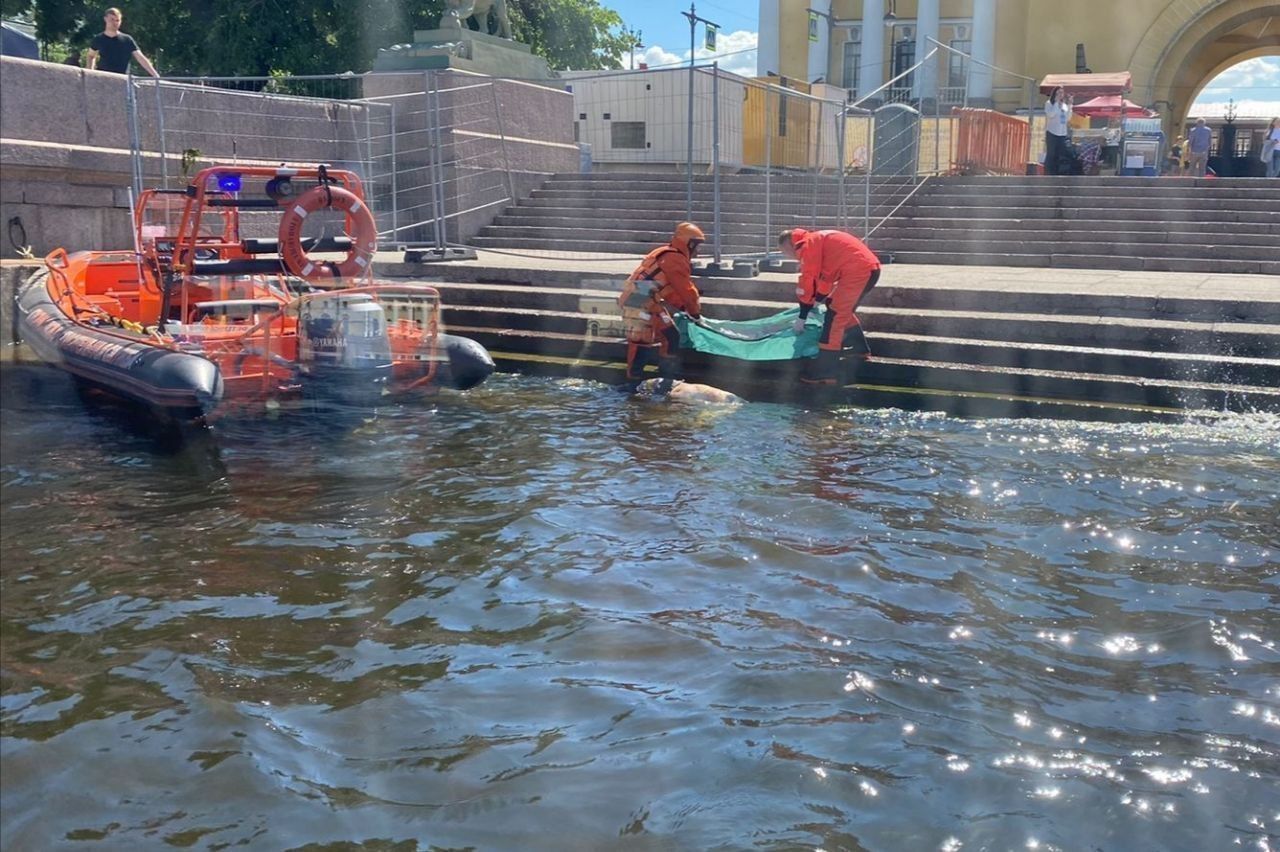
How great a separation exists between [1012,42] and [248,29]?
58.7ft

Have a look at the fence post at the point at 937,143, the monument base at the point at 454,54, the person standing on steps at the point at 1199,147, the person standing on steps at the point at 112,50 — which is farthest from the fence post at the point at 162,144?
the person standing on steps at the point at 1199,147

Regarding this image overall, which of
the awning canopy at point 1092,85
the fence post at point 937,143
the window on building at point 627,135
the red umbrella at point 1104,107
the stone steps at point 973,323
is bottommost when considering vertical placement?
the stone steps at point 973,323

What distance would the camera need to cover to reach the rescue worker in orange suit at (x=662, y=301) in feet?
34.4

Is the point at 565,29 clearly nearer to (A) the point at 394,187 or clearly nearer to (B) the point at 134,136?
(A) the point at 394,187

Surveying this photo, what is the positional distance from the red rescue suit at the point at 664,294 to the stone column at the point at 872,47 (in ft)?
72.1

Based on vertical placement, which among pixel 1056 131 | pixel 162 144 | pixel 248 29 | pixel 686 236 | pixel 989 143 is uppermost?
pixel 248 29

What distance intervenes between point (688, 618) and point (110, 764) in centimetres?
240

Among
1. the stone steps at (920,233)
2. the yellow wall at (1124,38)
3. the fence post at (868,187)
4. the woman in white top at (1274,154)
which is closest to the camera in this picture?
the stone steps at (920,233)

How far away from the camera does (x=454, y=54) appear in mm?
16688

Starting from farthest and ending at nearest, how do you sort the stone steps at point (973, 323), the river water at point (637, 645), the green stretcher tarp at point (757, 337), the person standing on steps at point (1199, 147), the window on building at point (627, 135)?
the person standing on steps at point (1199, 147)
the window on building at point (627, 135)
the green stretcher tarp at point (757, 337)
the stone steps at point (973, 323)
the river water at point (637, 645)

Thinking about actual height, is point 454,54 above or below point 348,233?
above

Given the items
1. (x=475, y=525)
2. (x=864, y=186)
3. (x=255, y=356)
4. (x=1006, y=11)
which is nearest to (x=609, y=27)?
(x=1006, y=11)

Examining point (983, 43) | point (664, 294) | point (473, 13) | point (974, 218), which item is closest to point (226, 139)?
point (473, 13)

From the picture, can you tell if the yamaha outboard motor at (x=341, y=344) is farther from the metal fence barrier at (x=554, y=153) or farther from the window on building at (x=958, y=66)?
the window on building at (x=958, y=66)
